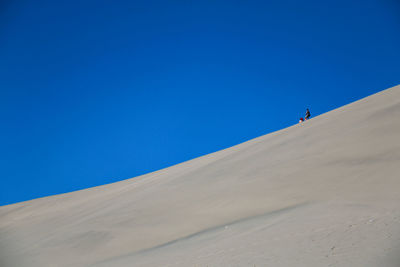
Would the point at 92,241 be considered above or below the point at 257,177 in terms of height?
below

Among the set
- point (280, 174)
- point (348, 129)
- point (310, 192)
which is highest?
point (348, 129)

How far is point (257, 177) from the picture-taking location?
5.88m

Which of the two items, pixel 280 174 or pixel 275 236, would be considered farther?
pixel 280 174

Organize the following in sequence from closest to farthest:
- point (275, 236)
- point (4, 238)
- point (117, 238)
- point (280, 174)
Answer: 1. point (275, 236)
2. point (117, 238)
3. point (280, 174)
4. point (4, 238)

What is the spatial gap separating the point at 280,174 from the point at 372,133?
193 centimetres

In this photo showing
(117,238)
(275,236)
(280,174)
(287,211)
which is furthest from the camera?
(280,174)

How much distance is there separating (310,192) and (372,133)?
2398 mm

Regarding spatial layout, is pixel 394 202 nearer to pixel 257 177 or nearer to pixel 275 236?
pixel 275 236

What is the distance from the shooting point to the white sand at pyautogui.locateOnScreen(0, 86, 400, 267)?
2696 millimetres

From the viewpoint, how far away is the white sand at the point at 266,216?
270 centimetres

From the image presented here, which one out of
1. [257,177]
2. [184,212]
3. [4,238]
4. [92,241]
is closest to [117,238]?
[92,241]

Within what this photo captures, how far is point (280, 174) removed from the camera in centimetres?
551

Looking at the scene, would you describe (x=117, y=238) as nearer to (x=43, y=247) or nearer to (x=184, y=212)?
(x=184, y=212)

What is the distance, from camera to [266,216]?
13.0ft
